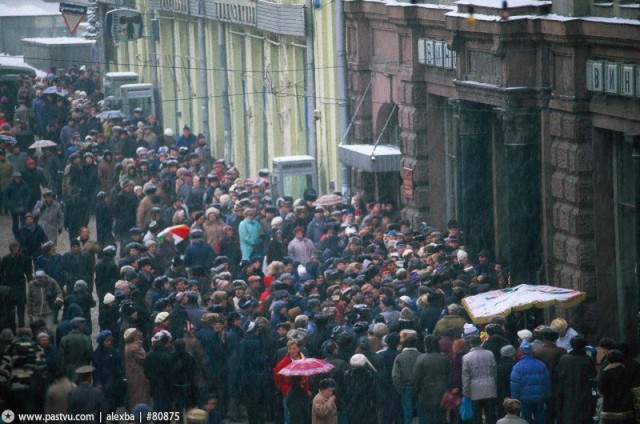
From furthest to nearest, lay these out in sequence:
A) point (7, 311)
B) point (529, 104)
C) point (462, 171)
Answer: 1. point (462, 171)
2. point (529, 104)
3. point (7, 311)

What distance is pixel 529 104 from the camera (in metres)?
23.3

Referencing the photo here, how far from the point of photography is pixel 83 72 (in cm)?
5134

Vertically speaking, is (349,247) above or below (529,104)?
below

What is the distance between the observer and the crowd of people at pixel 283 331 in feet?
57.7

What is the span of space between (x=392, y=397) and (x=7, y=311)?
5649mm

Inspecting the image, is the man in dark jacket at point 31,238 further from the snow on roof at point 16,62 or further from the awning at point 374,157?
the snow on roof at point 16,62

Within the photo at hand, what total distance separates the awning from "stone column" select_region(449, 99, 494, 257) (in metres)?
2.58

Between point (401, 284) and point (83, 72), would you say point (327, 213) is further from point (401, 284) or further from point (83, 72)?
point (83, 72)

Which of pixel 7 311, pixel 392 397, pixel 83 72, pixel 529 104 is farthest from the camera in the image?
pixel 83 72

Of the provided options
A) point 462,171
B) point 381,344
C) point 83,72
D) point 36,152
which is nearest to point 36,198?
point 36,152

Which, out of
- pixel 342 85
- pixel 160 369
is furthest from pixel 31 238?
pixel 160 369

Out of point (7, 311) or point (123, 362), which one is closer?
point (123, 362)

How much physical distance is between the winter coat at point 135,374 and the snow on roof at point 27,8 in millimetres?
57773

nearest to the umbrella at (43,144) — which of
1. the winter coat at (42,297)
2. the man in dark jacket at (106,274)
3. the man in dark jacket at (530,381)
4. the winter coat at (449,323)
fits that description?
the man in dark jacket at (106,274)
